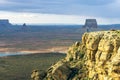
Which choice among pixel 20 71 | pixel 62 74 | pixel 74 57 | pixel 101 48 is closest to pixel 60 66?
pixel 62 74

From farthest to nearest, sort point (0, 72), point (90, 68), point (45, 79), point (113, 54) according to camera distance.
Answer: point (0, 72), point (45, 79), point (90, 68), point (113, 54)

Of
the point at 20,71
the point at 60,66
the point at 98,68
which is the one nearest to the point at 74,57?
the point at 60,66

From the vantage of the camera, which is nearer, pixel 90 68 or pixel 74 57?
pixel 90 68

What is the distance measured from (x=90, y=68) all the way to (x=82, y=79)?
124 inches

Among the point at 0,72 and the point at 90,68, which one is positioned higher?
the point at 90,68

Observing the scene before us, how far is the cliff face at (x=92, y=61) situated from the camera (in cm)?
6762

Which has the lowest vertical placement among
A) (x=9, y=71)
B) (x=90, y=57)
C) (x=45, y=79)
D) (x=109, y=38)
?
(x=9, y=71)

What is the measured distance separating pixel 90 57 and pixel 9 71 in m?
99.7

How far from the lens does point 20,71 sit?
557ft

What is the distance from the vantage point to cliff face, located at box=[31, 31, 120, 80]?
67.6 meters

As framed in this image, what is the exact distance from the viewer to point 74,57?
284 feet

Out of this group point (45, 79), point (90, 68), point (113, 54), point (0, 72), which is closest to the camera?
point (113, 54)

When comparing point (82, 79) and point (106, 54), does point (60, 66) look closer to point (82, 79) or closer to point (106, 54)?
point (82, 79)

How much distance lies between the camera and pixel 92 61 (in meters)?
76.6
